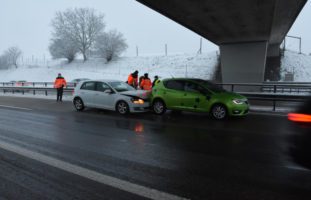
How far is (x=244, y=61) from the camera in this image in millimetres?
26016

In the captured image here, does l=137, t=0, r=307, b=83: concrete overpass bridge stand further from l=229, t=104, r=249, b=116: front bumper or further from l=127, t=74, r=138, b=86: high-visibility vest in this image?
l=229, t=104, r=249, b=116: front bumper

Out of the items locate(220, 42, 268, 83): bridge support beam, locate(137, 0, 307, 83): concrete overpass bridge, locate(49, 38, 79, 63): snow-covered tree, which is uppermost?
locate(49, 38, 79, 63): snow-covered tree

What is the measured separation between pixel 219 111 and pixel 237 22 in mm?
10092

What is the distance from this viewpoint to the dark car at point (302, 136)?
12.6 feet

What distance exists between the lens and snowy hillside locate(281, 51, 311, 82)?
3772 cm

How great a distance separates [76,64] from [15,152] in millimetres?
59179

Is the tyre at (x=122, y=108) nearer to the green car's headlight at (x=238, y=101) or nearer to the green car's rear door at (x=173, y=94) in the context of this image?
the green car's rear door at (x=173, y=94)

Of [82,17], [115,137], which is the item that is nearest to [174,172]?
[115,137]

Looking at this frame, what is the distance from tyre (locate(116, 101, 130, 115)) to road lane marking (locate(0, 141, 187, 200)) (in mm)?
5923

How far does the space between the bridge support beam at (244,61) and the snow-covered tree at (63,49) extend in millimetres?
44042

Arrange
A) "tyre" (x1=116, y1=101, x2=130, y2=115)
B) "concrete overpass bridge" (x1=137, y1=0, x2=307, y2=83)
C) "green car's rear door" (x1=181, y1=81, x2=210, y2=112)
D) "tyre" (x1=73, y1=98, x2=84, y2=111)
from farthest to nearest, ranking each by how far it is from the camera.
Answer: "concrete overpass bridge" (x1=137, y1=0, x2=307, y2=83) → "tyre" (x1=73, y1=98, x2=84, y2=111) → "tyre" (x1=116, y1=101, x2=130, y2=115) → "green car's rear door" (x1=181, y1=81, x2=210, y2=112)

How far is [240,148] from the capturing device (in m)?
6.40

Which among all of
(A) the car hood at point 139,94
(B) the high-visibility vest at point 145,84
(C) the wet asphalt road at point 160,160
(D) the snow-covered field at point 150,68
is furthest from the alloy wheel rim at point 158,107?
(D) the snow-covered field at point 150,68

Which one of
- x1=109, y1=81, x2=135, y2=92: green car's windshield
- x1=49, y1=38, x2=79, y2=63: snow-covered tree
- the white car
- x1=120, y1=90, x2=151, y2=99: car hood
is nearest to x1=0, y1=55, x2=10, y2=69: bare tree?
x1=49, y1=38, x2=79, y2=63: snow-covered tree
